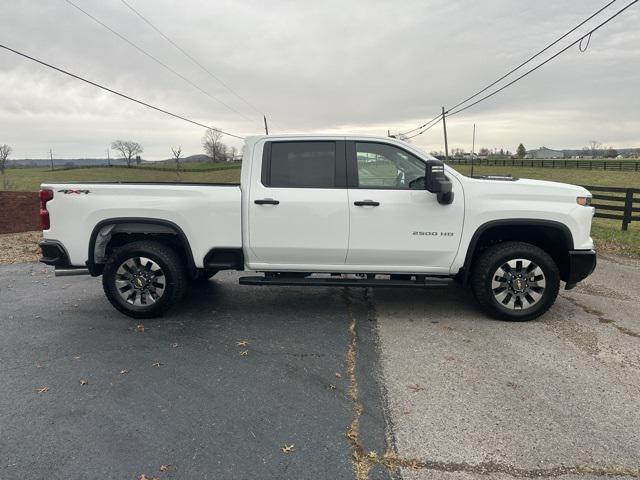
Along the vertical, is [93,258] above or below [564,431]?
above

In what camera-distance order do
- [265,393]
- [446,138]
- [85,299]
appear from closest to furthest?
[265,393] < [85,299] < [446,138]

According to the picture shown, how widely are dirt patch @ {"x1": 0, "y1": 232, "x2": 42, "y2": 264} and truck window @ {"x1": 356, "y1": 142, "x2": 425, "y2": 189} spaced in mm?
6883

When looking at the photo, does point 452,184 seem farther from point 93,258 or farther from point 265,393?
point 93,258

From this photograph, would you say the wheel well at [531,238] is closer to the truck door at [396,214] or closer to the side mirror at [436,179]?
the truck door at [396,214]

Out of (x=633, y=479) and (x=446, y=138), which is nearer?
(x=633, y=479)

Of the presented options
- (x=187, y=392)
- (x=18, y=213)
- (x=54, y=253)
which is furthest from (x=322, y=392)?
(x=18, y=213)

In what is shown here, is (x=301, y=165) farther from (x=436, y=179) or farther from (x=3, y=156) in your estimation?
(x=3, y=156)

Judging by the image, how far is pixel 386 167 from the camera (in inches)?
183

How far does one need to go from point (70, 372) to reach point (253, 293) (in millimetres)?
Result: 2550

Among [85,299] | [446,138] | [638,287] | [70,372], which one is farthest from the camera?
[446,138]

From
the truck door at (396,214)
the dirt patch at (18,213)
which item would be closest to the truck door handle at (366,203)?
the truck door at (396,214)

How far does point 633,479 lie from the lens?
236 centimetres

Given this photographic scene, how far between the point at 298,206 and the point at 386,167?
1.05 metres

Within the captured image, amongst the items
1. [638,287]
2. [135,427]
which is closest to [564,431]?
[135,427]
